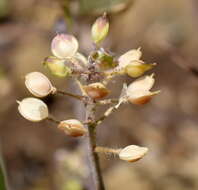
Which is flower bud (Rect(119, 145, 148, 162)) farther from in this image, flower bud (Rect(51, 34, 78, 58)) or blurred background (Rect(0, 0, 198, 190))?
blurred background (Rect(0, 0, 198, 190))

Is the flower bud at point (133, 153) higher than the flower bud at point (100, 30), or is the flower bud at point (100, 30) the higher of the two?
the flower bud at point (100, 30)

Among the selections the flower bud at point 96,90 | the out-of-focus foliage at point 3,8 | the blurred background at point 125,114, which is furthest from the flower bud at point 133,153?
the out-of-focus foliage at point 3,8

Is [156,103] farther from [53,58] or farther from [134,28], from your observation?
[53,58]

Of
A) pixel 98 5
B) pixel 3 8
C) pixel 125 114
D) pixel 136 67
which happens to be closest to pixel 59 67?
pixel 136 67

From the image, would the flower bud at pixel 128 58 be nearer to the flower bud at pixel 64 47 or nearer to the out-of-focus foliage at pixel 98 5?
the flower bud at pixel 64 47

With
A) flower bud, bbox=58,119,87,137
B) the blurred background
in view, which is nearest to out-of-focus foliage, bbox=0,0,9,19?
the blurred background

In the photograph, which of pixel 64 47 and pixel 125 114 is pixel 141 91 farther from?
pixel 125 114
